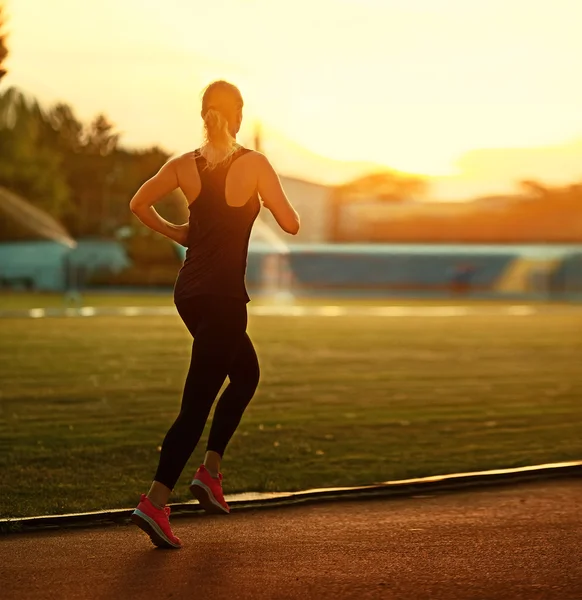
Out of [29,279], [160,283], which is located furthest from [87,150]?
[160,283]

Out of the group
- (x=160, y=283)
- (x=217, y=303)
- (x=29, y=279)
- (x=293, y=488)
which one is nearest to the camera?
(x=217, y=303)

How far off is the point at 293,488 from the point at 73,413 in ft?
13.8

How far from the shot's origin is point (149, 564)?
5016mm

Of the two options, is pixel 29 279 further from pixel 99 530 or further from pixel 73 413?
pixel 99 530

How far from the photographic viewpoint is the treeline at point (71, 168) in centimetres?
7831

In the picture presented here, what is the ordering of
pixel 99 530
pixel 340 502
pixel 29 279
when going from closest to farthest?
pixel 99 530 → pixel 340 502 → pixel 29 279

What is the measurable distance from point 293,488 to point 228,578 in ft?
7.64

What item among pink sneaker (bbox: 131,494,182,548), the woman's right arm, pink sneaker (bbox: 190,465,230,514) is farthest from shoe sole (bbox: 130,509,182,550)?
the woman's right arm

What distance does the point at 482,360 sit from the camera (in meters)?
18.3

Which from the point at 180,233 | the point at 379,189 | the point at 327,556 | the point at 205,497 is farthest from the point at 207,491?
the point at 379,189

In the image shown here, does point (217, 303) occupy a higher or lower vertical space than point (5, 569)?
higher

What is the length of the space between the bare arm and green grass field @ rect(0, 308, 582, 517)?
5.24ft

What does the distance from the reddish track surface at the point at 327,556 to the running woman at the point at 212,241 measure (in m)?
0.34

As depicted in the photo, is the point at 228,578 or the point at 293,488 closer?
the point at 228,578
